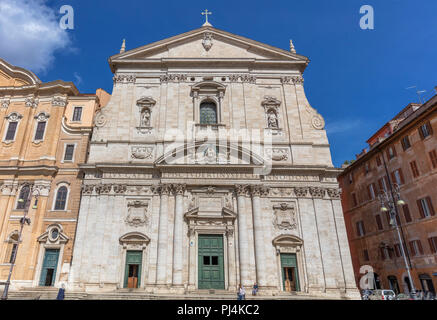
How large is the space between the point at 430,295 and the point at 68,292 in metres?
23.0

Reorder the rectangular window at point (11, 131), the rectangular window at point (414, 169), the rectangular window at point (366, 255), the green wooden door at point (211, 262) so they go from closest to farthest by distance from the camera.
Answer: the green wooden door at point (211, 262) → the rectangular window at point (414, 169) → the rectangular window at point (11, 131) → the rectangular window at point (366, 255)

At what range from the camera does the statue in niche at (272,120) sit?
22.9 metres

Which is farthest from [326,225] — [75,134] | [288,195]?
[75,134]

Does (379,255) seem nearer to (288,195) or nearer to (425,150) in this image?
(425,150)

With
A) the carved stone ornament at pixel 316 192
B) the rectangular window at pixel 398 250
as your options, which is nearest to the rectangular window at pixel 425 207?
the rectangular window at pixel 398 250

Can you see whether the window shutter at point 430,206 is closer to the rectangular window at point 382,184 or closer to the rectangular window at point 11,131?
the rectangular window at point 382,184

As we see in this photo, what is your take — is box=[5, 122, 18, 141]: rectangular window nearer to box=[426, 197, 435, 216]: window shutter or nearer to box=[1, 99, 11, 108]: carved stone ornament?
box=[1, 99, 11, 108]: carved stone ornament

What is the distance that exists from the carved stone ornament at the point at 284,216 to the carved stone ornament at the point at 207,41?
570 inches

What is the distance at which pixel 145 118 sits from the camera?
22875mm

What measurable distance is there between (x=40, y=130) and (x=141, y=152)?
29.1 feet

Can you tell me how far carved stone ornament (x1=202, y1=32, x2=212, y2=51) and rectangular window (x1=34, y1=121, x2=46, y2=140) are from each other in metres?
14.4

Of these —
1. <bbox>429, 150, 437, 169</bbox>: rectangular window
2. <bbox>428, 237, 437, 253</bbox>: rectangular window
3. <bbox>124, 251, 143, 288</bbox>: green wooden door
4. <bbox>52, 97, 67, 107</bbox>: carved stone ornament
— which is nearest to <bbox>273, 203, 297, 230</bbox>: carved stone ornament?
<bbox>124, 251, 143, 288</bbox>: green wooden door

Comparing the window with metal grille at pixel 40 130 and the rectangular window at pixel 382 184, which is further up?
the window with metal grille at pixel 40 130

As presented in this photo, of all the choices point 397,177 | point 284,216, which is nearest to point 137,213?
point 284,216
